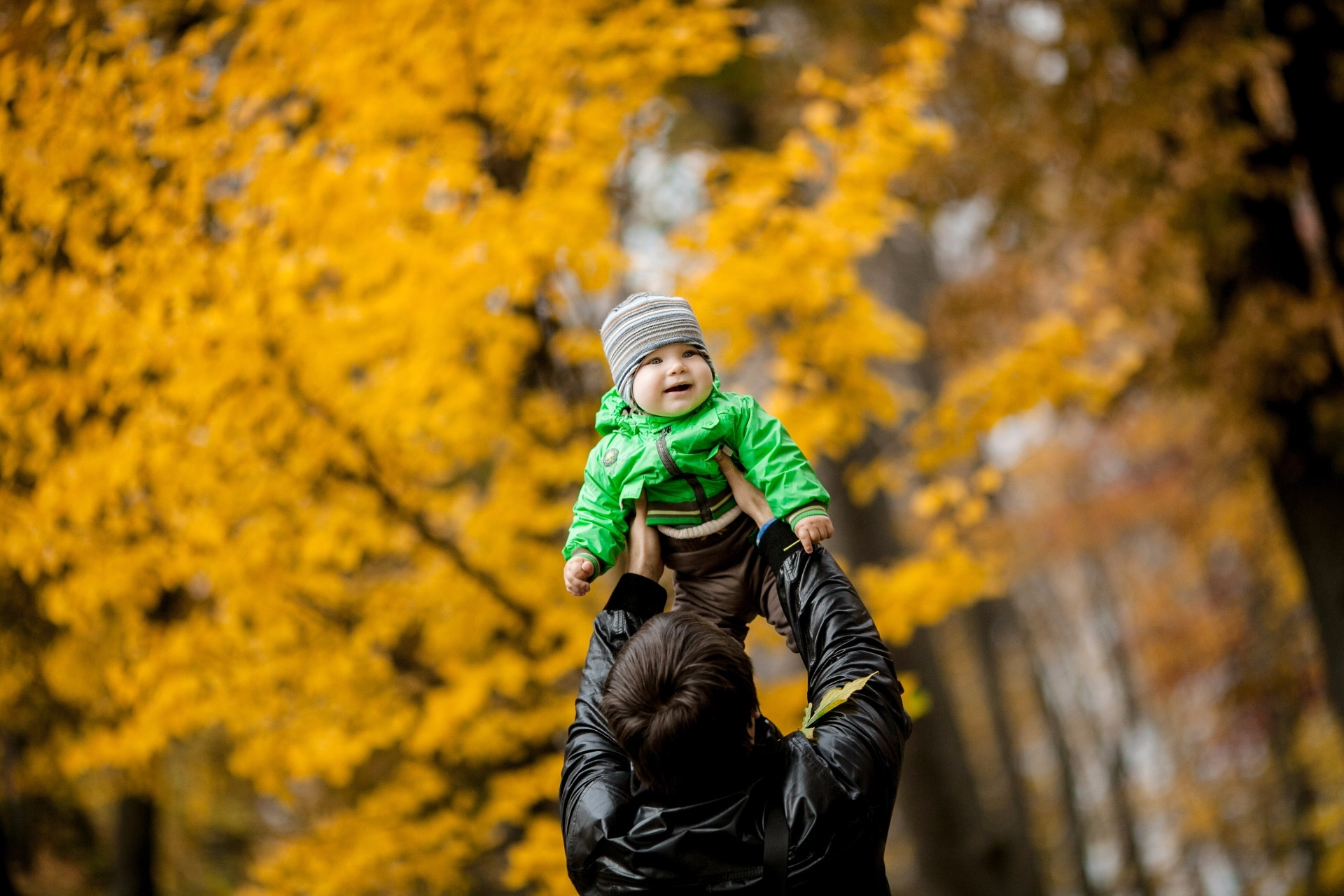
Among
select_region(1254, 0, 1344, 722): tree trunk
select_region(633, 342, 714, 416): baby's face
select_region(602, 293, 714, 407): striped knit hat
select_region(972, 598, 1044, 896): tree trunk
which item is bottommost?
select_region(972, 598, 1044, 896): tree trunk

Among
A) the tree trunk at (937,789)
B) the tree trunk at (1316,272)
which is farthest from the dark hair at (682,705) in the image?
the tree trunk at (937,789)

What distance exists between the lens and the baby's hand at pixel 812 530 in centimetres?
183

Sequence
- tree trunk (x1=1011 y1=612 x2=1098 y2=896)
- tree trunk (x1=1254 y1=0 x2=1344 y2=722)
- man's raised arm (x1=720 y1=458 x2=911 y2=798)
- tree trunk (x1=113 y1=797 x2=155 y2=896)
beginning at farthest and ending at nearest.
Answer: tree trunk (x1=1011 y1=612 x2=1098 y2=896)
tree trunk (x1=113 y1=797 x2=155 y2=896)
tree trunk (x1=1254 y1=0 x2=1344 y2=722)
man's raised arm (x1=720 y1=458 x2=911 y2=798)

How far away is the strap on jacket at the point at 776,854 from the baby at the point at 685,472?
1.25ft

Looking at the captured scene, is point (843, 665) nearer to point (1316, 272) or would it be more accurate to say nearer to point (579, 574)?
point (579, 574)

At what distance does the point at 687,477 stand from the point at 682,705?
469mm

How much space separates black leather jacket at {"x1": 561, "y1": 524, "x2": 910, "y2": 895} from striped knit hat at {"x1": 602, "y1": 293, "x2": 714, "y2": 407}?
1.31 ft

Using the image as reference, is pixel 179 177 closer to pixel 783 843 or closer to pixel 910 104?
pixel 910 104

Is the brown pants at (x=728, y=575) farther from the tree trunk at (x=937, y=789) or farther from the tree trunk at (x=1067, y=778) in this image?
the tree trunk at (x=1067, y=778)

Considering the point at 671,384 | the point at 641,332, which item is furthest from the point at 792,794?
the point at 641,332

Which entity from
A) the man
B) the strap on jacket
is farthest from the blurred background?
the strap on jacket

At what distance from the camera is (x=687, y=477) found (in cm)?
194

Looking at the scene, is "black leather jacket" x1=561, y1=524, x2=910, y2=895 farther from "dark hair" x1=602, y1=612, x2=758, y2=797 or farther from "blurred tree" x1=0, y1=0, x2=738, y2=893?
"blurred tree" x1=0, y1=0, x2=738, y2=893

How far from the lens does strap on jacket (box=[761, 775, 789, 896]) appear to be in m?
1.66
